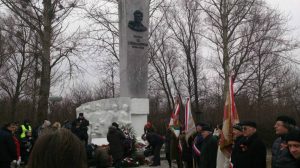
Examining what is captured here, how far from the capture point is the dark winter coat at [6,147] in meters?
10.9

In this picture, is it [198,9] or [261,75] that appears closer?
[198,9]

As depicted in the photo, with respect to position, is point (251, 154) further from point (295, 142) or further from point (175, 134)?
point (175, 134)

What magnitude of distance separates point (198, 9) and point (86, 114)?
1652 centimetres

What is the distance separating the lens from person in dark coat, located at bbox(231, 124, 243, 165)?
785cm

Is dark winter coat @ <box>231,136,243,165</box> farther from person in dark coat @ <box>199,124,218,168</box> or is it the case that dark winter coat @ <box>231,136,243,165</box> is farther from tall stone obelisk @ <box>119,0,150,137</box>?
tall stone obelisk @ <box>119,0,150,137</box>

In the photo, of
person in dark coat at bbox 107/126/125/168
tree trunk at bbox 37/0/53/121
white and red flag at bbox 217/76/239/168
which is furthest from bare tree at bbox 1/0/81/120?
white and red flag at bbox 217/76/239/168

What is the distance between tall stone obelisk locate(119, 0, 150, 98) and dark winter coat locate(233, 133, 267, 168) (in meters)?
16.2

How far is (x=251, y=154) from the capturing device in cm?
754

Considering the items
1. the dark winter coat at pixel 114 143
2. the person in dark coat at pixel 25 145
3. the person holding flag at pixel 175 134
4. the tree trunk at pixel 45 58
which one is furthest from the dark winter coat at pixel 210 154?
the tree trunk at pixel 45 58

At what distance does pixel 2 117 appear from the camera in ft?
119

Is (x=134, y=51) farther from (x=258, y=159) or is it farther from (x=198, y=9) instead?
(x=258, y=159)

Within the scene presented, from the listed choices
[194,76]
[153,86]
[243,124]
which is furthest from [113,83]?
[243,124]

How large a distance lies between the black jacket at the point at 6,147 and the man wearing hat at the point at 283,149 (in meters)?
6.36

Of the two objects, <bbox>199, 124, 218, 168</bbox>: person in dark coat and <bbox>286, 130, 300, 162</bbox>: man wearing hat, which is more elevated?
<bbox>286, 130, 300, 162</bbox>: man wearing hat
